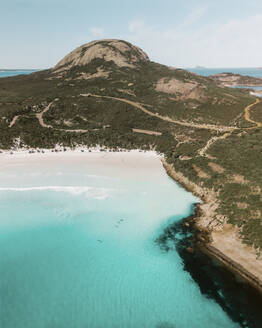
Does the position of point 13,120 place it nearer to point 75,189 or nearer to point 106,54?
point 75,189

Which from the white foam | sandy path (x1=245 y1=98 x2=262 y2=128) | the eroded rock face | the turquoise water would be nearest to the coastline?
the turquoise water

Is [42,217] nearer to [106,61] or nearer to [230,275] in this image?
[230,275]

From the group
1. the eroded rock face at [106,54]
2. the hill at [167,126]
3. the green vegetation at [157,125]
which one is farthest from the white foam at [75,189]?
the eroded rock face at [106,54]

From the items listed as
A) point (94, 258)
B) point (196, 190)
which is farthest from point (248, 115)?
point (94, 258)

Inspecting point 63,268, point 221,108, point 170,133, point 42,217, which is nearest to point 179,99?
point 221,108

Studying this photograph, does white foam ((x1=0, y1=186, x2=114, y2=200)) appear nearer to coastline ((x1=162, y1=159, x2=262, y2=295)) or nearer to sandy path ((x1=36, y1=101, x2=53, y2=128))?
coastline ((x1=162, y1=159, x2=262, y2=295))

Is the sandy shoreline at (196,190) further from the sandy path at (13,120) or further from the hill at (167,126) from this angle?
the sandy path at (13,120)
